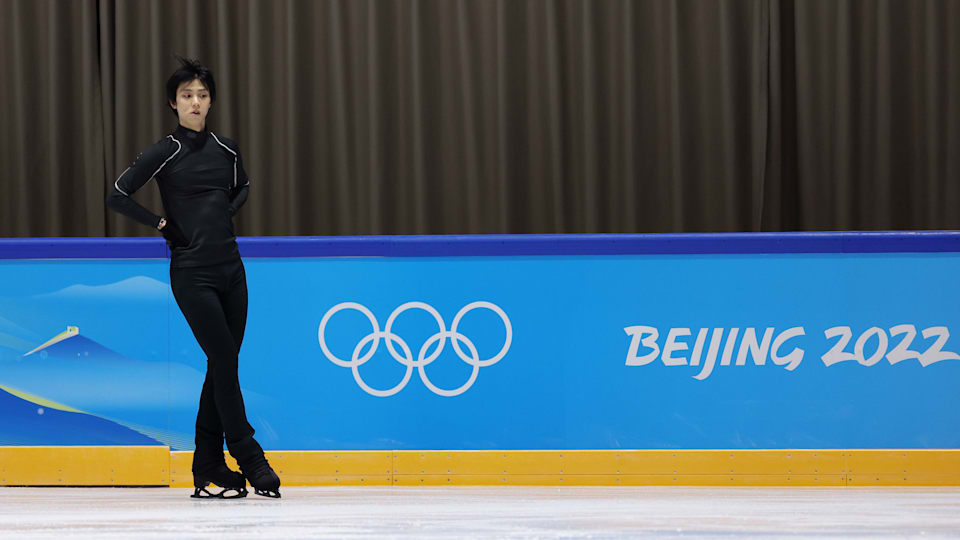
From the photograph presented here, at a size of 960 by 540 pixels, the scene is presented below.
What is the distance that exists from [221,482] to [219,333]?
45 centimetres

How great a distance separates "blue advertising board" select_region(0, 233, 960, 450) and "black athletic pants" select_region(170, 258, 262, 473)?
269 mm

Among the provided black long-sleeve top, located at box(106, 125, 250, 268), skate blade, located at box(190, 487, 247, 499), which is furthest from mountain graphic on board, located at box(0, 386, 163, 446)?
black long-sleeve top, located at box(106, 125, 250, 268)

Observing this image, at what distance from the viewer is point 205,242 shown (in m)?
2.90

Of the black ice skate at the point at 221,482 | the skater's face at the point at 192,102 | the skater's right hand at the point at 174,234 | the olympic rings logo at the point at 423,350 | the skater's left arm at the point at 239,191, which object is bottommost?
the black ice skate at the point at 221,482

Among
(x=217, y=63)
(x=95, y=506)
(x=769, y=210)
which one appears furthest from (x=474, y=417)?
(x=217, y=63)

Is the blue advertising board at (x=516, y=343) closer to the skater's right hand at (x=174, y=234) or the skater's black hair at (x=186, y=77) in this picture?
the skater's right hand at (x=174, y=234)

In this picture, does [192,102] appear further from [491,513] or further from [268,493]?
[491,513]

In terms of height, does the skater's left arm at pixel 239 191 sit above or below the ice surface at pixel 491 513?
above

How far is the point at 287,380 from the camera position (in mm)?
3240

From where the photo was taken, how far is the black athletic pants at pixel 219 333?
114 inches

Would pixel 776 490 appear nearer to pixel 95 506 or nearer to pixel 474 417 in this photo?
pixel 474 417

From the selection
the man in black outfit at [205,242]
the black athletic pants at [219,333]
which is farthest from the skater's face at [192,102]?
the black athletic pants at [219,333]

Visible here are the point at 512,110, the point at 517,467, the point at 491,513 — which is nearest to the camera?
the point at 491,513

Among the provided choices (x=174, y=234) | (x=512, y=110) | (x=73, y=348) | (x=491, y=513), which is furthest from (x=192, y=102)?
(x=512, y=110)
